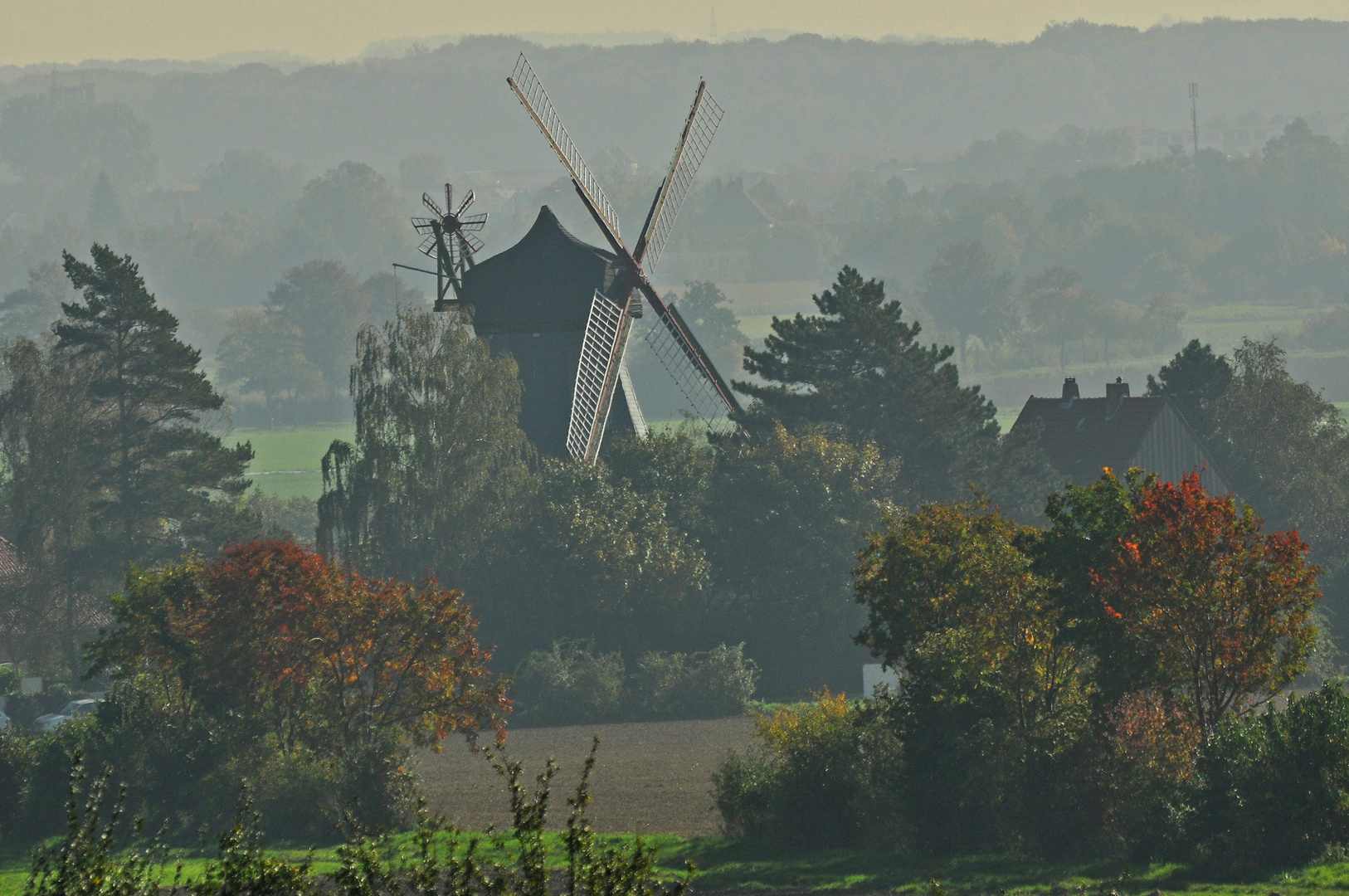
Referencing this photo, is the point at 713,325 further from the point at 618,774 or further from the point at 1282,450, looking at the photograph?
the point at 618,774

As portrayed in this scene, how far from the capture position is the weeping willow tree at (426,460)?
62562mm

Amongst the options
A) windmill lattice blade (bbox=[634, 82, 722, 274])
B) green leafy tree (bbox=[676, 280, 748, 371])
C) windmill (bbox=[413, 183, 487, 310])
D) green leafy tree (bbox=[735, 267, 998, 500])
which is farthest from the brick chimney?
green leafy tree (bbox=[676, 280, 748, 371])

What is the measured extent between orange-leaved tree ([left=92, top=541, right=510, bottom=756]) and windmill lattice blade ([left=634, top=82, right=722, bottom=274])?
3091 centimetres

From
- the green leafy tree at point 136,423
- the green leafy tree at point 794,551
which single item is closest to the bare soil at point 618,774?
the green leafy tree at point 794,551

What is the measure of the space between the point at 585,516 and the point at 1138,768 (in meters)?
29.5

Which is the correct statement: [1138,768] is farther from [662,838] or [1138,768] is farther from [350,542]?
[350,542]

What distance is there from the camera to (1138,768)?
35.1 m

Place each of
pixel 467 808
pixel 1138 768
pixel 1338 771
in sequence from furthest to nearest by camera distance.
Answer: pixel 467 808
pixel 1138 768
pixel 1338 771

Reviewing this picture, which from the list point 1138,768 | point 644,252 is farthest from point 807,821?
point 644,252

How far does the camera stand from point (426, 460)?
63.4m

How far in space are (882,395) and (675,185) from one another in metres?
16.5

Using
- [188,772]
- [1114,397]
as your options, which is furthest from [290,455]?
[188,772]

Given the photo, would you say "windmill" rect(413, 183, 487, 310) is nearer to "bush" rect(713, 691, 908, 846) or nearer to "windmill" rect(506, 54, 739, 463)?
"windmill" rect(506, 54, 739, 463)

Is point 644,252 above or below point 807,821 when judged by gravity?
above
